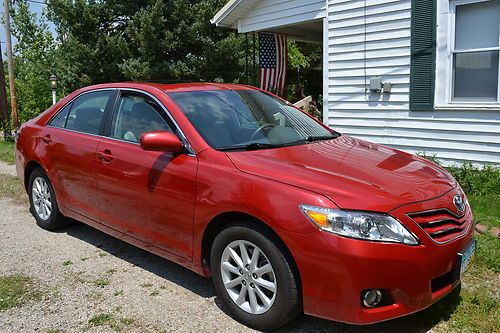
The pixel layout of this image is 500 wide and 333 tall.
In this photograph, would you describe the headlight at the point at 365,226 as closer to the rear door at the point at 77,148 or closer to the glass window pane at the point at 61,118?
the rear door at the point at 77,148

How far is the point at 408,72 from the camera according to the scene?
7004mm

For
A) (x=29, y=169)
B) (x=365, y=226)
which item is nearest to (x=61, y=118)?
(x=29, y=169)

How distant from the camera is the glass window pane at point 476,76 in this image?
623 cm

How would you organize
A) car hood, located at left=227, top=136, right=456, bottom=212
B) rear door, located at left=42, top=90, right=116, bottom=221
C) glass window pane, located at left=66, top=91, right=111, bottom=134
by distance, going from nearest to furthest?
1. car hood, located at left=227, top=136, right=456, bottom=212
2. rear door, located at left=42, top=90, right=116, bottom=221
3. glass window pane, located at left=66, top=91, right=111, bottom=134

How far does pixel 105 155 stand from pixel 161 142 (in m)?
0.92

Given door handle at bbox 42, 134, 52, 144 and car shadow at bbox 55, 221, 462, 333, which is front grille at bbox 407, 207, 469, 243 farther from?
door handle at bbox 42, 134, 52, 144

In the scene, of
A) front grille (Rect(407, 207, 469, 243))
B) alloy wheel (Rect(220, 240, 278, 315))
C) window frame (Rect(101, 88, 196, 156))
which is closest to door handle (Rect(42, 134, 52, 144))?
window frame (Rect(101, 88, 196, 156))

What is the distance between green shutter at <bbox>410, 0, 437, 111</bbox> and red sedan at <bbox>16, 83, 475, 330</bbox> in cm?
303

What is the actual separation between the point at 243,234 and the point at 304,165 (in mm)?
604

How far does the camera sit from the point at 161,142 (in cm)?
344

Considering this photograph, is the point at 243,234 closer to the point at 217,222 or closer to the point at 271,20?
the point at 217,222

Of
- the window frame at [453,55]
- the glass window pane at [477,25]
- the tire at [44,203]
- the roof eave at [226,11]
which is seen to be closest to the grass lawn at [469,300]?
the tire at [44,203]

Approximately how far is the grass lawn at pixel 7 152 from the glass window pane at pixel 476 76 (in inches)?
343

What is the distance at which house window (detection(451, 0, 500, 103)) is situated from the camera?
243 inches
